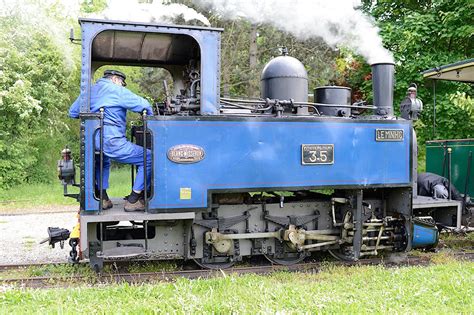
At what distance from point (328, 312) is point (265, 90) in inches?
135

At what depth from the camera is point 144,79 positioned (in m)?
15.7

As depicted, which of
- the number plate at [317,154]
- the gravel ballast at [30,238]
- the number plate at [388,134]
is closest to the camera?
the number plate at [317,154]

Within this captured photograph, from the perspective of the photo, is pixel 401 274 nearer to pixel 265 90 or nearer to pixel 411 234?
pixel 411 234

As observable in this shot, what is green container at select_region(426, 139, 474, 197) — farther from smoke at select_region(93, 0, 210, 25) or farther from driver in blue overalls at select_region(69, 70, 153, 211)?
driver in blue overalls at select_region(69, 70, 153, 211)

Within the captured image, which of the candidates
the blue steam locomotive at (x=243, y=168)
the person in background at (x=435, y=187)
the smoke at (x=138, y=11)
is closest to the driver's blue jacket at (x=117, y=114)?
the blue steam locomotive at (x=243, y=168)

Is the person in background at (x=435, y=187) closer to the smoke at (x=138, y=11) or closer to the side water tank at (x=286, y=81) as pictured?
the side water tank at (x=286, y=81)

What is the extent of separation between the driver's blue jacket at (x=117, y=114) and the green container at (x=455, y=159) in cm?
493

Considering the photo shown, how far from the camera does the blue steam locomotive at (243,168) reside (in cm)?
511

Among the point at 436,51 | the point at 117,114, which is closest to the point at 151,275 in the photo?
the point at 117,114

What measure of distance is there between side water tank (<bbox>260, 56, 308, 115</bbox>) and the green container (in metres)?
2.93

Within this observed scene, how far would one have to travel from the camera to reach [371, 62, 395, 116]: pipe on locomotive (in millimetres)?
6504

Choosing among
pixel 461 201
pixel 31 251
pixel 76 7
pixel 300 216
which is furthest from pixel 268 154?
pixel 76 7

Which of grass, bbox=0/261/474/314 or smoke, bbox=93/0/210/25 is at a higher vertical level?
smoke, bbox=93/0/210/25

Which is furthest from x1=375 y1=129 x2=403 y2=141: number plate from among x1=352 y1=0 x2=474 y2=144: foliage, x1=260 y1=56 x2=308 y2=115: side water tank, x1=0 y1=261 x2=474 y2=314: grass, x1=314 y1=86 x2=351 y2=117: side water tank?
x1=352 y1=0 x2=474 y2=144: foliage
